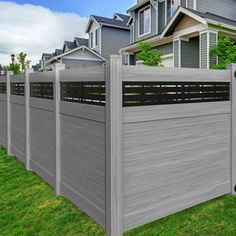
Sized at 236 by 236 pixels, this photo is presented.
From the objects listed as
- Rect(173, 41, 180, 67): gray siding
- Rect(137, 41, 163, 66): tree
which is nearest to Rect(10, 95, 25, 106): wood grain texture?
Rect(137, 41, 163, 66): tree

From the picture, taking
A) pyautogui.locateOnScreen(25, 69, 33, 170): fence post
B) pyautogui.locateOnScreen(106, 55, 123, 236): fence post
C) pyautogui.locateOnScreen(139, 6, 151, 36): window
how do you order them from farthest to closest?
pyautogui.locateOnScreen(139, 6, 151, 36): window → pyautogui.locateOnScreen(25, 69, 33, 170): fence post → pyautogui.locateOnScreen(106, 55, 123, 236): fence post

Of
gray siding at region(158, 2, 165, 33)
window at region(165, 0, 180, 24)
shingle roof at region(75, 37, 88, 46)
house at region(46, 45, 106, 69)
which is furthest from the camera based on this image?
shingle roof at region(75, 37, 88, 46)

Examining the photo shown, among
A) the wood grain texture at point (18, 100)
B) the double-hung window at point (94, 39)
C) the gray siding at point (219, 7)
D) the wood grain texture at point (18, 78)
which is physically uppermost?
the double-hung window at point (94, 39)

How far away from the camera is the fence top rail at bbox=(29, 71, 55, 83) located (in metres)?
3.92

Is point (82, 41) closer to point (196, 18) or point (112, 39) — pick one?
point (112, 39)

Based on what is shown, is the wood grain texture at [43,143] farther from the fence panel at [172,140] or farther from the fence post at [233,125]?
the fence post at [233,125]

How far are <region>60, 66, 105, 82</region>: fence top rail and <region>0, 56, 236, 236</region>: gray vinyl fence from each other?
10 millimetres

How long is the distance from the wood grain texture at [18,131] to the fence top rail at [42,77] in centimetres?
72

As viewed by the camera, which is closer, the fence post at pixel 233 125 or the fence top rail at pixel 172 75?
the fence top rail at pixel 172 75

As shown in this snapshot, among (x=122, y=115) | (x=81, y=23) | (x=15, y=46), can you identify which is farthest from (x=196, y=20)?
(x=15, y=46)

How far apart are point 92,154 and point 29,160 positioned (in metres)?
2.46

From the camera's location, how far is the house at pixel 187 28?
10797mm

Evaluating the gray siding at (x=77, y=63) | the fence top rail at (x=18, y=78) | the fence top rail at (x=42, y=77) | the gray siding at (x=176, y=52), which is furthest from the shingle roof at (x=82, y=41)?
the fence top rail at (x=42, y=77)

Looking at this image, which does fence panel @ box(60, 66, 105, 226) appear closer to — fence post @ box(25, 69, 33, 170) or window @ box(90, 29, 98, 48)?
fence post @ box(25, 69, 33, 170)
